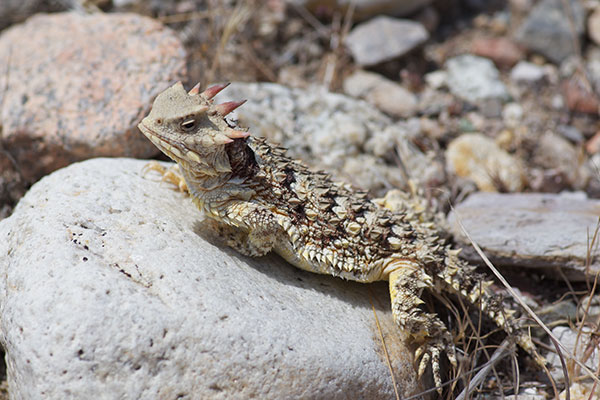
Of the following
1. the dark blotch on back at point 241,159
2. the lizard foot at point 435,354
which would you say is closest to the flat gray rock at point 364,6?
the dark blotch on back at point 241,159

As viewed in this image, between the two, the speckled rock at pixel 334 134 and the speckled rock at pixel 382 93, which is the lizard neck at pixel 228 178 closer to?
the speckled rock at pixel 334 134

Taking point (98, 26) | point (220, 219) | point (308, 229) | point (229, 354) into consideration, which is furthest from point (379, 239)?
point (98, 26)

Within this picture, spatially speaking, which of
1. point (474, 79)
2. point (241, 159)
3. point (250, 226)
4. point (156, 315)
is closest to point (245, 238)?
point (250, 226)

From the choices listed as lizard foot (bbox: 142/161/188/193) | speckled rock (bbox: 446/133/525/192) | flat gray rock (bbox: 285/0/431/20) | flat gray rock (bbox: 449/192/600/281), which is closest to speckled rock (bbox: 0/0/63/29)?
flat gray rock (bbox: 285/0/431/20)

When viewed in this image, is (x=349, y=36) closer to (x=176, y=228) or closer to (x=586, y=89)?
(x=586, y=89)

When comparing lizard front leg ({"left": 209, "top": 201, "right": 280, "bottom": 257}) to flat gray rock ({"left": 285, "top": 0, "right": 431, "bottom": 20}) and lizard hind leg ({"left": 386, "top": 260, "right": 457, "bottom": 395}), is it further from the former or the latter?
flat gray rock ({"left": 285, "top": 0, "right": 431, "bottom": 20})
